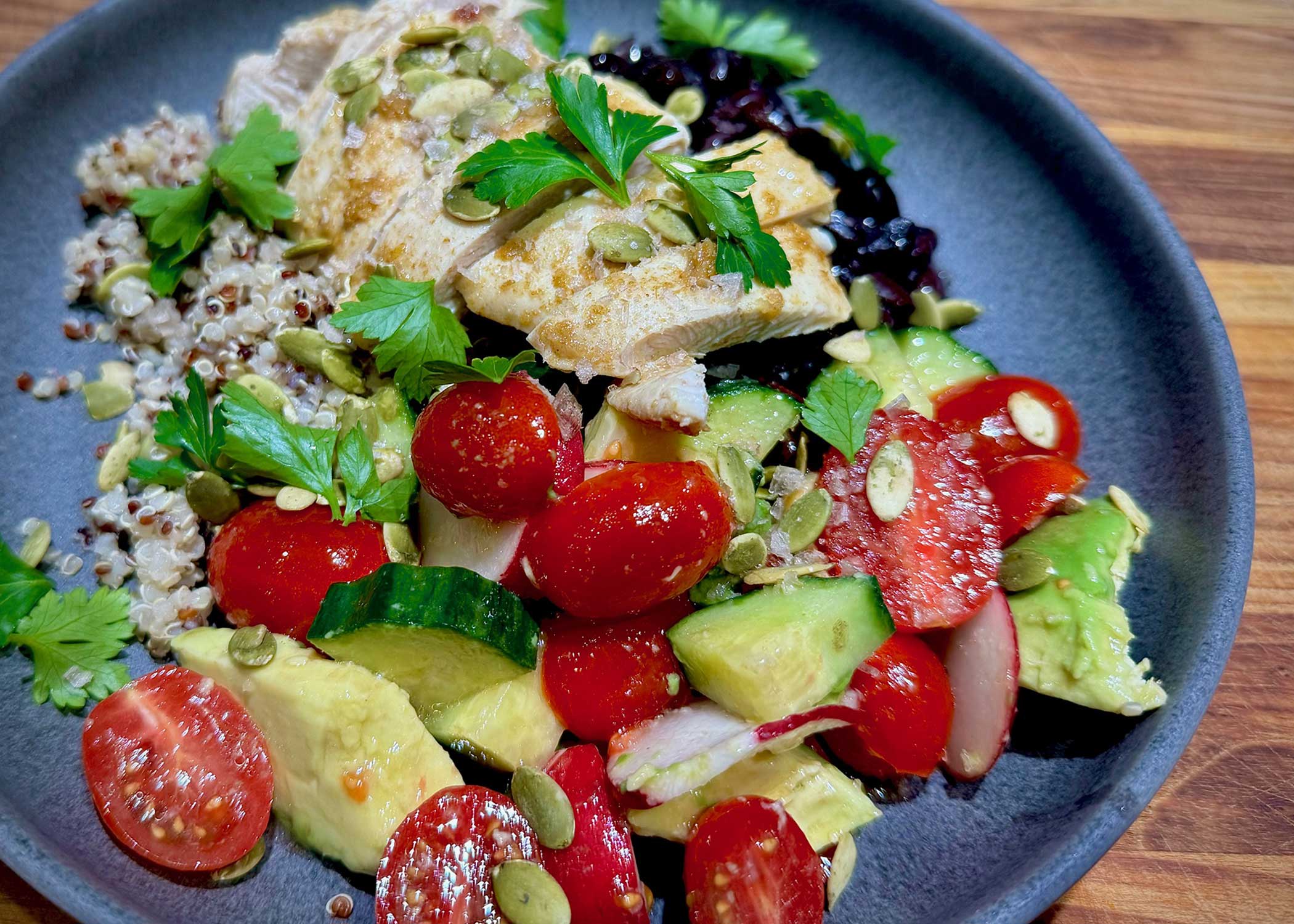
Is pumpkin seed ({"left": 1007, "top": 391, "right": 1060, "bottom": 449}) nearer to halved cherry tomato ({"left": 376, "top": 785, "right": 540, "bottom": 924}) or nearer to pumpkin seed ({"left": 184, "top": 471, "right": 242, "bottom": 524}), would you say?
halved cherry tomato ({"left": 376, "top": 785, "right": 540, "bottom": 924})

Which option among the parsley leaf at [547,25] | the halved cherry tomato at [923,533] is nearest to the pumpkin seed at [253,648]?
the halved cherry tomato at [923,533]

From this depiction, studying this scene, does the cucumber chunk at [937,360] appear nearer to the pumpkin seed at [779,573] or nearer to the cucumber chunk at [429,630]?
the pumpkin seed at [779,573]

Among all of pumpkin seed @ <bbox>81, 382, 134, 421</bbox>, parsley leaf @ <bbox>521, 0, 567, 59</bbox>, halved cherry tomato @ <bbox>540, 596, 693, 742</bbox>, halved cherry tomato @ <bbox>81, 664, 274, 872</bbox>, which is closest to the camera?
halved cherry tomato @ <bbox>81, 664, 274, 872</bbox>

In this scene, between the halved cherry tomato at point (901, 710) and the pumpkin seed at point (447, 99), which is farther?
the pumpkin seed at point (447, 99)

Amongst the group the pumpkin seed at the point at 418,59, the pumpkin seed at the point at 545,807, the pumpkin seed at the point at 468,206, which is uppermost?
the pumpkin seed at the point at 418,59

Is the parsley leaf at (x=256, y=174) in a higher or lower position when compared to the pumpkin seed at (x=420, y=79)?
lower

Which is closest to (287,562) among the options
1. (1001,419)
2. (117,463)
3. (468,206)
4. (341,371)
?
(341,371)

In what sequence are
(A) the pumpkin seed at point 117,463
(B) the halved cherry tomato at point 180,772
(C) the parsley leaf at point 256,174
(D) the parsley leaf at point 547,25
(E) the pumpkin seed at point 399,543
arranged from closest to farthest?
(B) the halved cherry tomato at point 180,772 < (E) the pumpkin seed at point 399,543 < (A) the pumpkin seed at point 117,463 < (C) the parsley leaf at point 256,174 < (D) the parsley leaf at point 547,25

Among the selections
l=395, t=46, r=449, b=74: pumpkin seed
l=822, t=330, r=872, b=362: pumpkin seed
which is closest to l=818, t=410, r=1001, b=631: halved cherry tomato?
l=822, t=330, r=872, b=362: pumpkin seed
